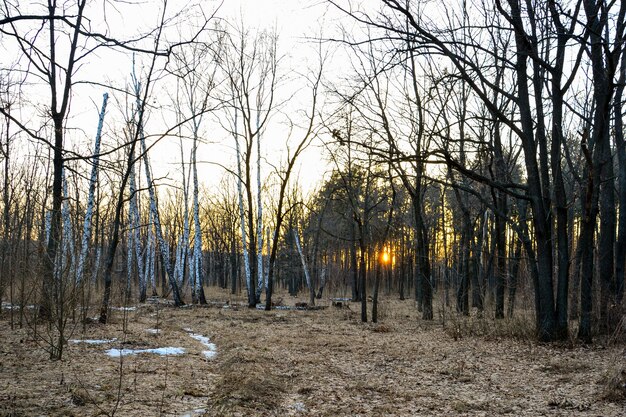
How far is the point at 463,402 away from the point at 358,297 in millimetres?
25362

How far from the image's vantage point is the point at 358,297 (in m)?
31.0

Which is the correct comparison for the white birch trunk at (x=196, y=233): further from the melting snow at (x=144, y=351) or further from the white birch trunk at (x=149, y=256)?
the melting snow at (x=144, y=351)

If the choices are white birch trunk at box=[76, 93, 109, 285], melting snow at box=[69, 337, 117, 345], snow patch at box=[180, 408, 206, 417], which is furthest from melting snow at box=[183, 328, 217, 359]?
snow patch at box=[180, 408, 206, 417]

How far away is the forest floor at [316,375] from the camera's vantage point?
548cm

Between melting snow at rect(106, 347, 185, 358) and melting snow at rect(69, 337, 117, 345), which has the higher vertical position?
melting snow at rect(69, 337, 117, 345)

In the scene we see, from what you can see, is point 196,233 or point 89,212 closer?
point 89,212

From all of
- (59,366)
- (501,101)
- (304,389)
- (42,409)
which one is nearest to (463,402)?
(304,389)

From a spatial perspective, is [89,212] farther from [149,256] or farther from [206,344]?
[149,256]

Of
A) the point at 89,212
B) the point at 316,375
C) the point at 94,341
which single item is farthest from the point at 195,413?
the point at 89,212

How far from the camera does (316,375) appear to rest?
7.73m

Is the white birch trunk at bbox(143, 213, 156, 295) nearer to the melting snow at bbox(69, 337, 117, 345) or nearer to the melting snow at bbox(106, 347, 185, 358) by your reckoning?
the melting snow at bbox(69, 337, 117, 345)

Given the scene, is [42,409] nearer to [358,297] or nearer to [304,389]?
[304,389]

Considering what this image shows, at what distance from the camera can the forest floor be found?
18.0 feet

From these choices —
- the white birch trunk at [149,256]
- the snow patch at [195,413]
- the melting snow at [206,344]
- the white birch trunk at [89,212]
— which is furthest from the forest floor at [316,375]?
the white birch trunk at [149,256]
